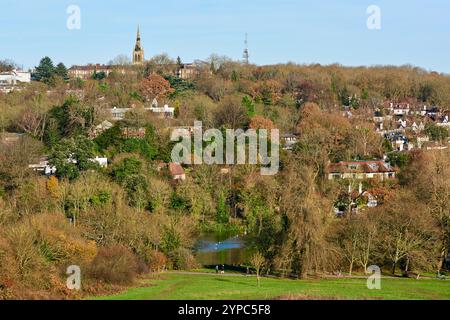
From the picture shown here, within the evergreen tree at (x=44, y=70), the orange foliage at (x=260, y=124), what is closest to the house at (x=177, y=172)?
the orange foliage at (x=260, y=124)

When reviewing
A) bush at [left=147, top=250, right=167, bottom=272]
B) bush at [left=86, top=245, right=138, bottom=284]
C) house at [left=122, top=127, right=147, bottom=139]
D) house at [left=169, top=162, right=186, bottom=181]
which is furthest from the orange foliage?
bush at [left=86, top=245, right=138, bottom=284]

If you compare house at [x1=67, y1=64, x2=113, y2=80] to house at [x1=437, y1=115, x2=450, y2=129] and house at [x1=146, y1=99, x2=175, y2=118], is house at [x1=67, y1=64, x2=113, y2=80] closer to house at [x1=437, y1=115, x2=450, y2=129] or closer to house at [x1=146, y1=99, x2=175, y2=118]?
house at [x1=146, y1=99, x2=175, y2=118]

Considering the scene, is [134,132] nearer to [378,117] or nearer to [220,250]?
[220,250]

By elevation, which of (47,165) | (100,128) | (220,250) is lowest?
(220,250)

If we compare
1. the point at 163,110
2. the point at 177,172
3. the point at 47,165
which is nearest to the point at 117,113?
the point at 163,110
